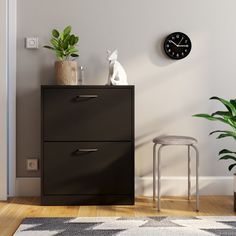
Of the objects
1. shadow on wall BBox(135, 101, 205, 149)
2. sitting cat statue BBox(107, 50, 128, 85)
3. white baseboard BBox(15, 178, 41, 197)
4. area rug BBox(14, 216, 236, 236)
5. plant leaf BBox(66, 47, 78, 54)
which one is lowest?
area rug BBox(14, 216, 236, 236)

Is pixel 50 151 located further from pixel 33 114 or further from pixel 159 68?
pixel 159 68

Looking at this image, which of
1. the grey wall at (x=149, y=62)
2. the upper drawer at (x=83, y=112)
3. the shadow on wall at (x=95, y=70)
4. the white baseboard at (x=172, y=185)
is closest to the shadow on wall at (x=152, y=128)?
the grey wall at (x=149, y=62)

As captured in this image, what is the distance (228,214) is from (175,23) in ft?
5.24

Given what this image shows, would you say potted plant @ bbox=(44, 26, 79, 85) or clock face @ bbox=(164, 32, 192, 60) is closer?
potted plant @ bbox=(44, 26, 79, 85)

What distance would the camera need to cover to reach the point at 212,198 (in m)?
3.77

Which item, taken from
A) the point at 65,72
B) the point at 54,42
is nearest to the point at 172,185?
the point at 65,72

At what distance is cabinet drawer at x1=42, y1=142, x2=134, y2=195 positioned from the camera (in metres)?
3.46

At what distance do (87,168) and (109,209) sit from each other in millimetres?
345

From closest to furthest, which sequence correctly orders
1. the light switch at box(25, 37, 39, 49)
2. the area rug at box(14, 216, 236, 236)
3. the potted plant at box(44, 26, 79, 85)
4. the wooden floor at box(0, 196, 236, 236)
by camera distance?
the area rug at box(14, 216, 236, 236) < the wooden floor at box(0, 196, 236, 236) < the potted plant at box(44, 26, 79, 85) < the light switch at box(25, 37, 39, 49)

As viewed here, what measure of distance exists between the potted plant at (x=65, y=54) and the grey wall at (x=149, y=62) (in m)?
0.21

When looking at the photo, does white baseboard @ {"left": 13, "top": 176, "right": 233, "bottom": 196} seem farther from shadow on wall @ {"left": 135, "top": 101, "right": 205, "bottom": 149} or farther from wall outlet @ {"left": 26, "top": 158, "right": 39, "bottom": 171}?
shadow on wall @ {"left": 135, "top": 101, "right": 205, "bottom": 149}

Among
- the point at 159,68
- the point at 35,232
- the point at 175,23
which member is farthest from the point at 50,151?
the point at 175,23

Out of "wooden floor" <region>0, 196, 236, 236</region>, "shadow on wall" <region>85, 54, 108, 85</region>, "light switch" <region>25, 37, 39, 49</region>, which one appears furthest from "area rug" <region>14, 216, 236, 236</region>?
"light switch" <region>25, 37, 39, 49</region>

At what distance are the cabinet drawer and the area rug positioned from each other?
1.42 feet
